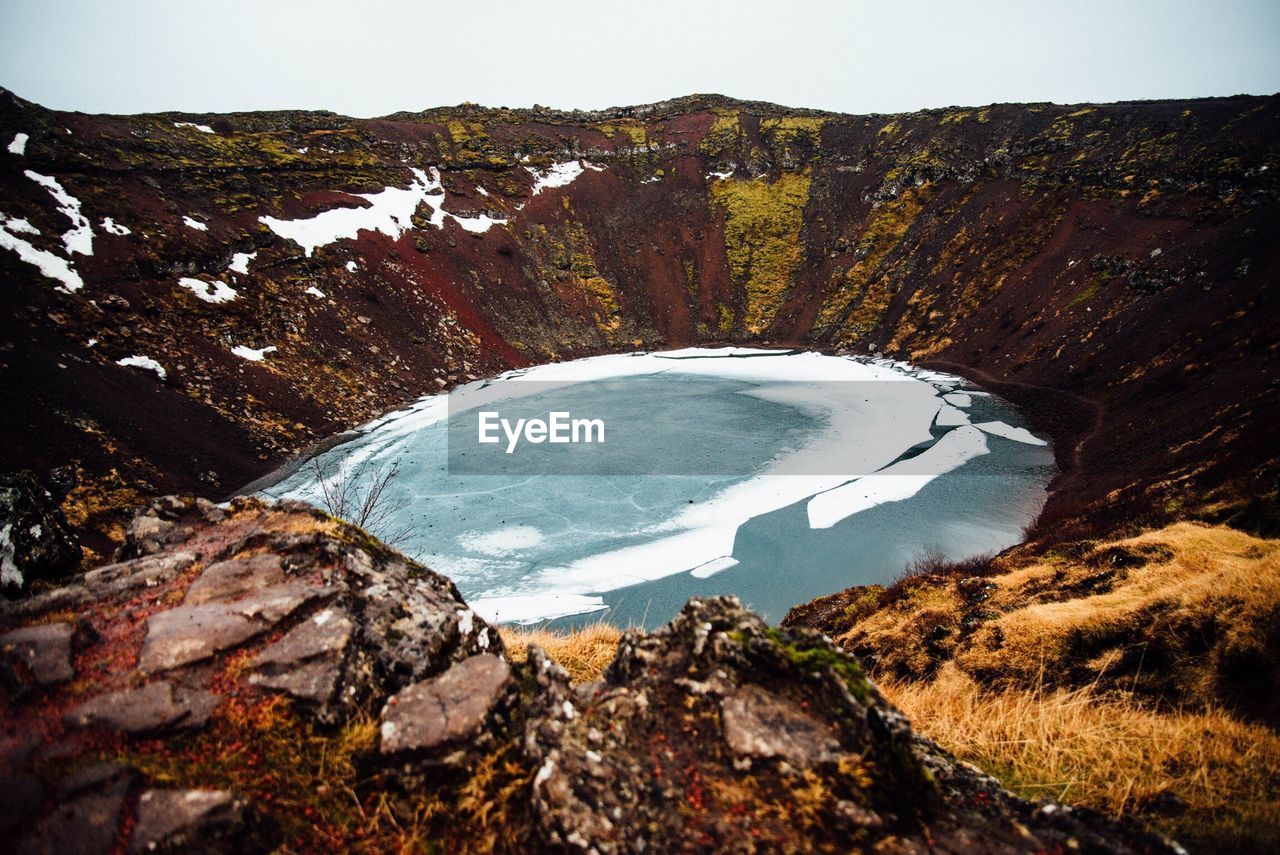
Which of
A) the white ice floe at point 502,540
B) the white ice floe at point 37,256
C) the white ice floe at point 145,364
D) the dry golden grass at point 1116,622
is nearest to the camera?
the dry golden grass at point 1116,622

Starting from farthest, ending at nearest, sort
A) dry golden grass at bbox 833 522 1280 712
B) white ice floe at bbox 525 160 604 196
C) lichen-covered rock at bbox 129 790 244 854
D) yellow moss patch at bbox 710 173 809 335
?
1. white ice floe at bbox 525 160 604 196
2. yellow moss patch at bbox 710 173 809 335
3. dry golden grass at bbox 833 522 1280 712
4. lichen-covered rock at bbox 129 790 244 854

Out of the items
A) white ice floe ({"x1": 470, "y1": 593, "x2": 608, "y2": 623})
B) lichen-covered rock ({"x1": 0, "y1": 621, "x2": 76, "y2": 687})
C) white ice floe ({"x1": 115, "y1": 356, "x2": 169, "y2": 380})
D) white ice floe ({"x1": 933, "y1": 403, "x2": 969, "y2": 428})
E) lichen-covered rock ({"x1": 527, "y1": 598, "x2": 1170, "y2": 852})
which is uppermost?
white ice floe ({"x1": 115, "y1": 356, "x2": 169, "y2": 380})

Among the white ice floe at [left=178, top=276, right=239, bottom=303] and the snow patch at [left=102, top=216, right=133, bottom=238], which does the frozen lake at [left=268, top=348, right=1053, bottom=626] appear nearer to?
the white ice floe at [left=178, top=276, right=239, bottom=303]

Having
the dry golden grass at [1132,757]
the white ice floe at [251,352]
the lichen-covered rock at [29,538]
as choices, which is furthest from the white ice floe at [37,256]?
the dry golden grass at [1132,757]

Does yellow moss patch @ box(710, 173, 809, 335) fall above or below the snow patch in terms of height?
above

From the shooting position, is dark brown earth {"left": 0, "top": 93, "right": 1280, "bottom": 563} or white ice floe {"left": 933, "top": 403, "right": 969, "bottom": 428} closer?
dark brown earth {"left": 0, "top": 93, "right": 1280, "bottom": 563}

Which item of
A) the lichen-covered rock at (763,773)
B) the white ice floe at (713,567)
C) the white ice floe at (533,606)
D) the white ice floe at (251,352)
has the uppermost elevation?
the white ice floe at (251,352)

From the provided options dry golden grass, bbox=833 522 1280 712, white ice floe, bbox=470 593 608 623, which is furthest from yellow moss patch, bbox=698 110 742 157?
dry golden grass, bbox=833 522 1280 712

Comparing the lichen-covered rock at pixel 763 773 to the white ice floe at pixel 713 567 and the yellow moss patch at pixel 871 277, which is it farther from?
the yellow moss patch at pixel 871 277
